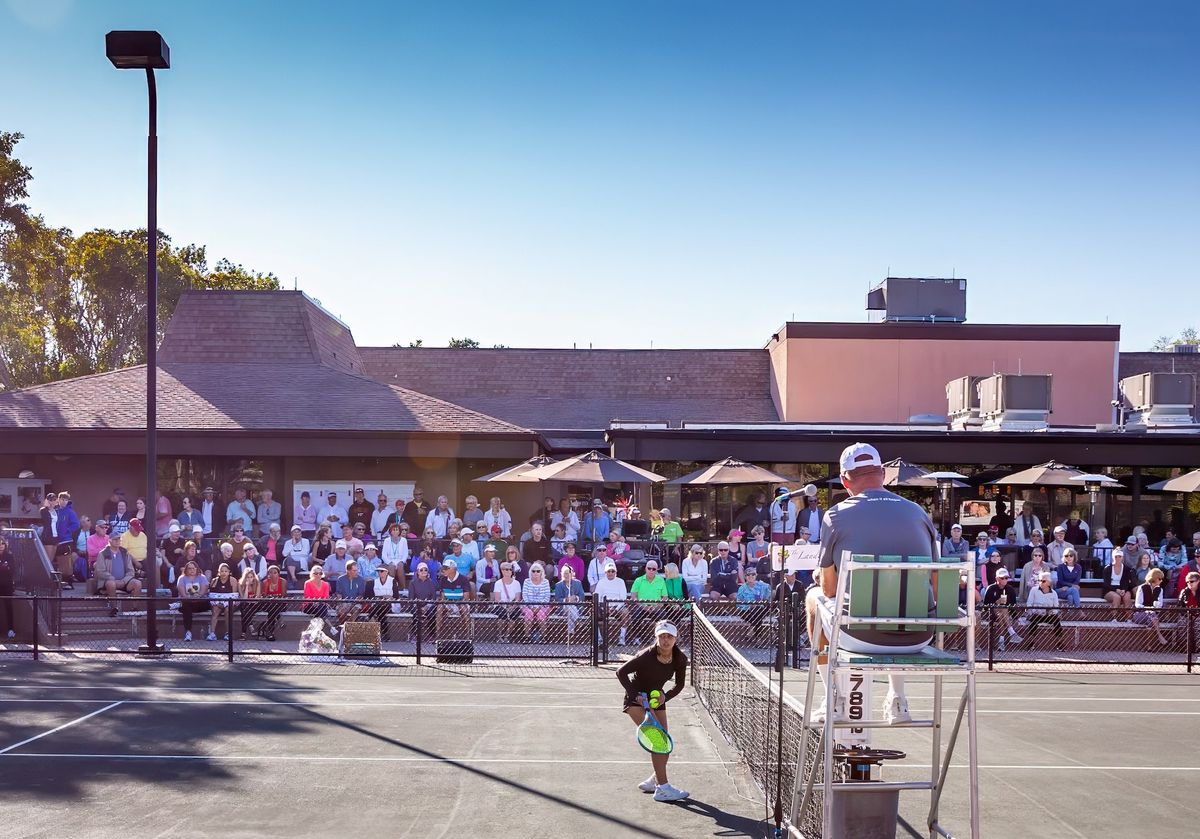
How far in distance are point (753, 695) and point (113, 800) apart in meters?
5.89

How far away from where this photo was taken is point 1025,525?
23.6 metres

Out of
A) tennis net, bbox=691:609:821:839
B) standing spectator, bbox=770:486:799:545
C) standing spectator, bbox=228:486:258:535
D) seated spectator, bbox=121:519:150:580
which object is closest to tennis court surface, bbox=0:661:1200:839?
tennis net, bbox=691:609:821:839

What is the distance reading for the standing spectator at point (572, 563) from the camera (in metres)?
19.1

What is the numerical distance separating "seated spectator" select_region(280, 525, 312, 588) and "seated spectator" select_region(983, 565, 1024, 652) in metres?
12.5

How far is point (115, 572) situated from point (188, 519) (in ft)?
8.52

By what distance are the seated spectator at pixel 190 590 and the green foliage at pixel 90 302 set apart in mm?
41948

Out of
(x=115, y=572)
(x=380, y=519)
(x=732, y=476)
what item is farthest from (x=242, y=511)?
(x=732, y=476)

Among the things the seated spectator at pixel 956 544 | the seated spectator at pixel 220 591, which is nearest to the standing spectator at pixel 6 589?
the seated spectator at pixel 220 591

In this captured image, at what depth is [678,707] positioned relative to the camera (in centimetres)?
1368

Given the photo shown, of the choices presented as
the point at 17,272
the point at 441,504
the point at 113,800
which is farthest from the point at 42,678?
the point at 17,272

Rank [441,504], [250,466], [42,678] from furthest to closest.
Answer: [250,466] → [441,504] → [42,678]

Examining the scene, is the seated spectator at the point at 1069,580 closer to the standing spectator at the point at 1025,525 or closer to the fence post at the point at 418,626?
the standing spectator at the point at 1025,525

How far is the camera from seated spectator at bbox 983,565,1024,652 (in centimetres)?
1720

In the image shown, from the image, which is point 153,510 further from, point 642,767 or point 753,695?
point 753,695
